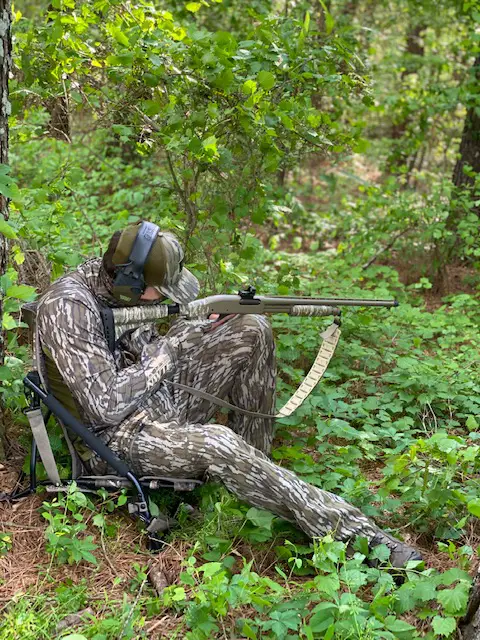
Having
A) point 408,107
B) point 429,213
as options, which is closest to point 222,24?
point 408,107

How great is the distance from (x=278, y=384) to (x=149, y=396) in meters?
1.36

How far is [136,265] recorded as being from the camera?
3.47 m

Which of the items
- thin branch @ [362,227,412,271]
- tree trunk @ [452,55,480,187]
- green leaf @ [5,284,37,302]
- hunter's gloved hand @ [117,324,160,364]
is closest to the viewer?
green leaf @ [5,284,37,302]

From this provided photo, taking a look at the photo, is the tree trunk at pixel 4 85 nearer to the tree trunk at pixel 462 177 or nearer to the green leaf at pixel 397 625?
the green leaf at pixel 397 625

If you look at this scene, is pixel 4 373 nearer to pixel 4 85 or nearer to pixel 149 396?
pixel 149 396

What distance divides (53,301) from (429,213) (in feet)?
18.2

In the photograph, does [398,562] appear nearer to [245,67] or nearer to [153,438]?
[153,438]

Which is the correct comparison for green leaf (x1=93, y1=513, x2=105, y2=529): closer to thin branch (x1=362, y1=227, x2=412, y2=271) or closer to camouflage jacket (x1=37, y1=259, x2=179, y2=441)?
camouflage jacket (x1=37, y1=259, x2=179, y2=441)

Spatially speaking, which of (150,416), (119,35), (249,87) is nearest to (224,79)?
(249,87)

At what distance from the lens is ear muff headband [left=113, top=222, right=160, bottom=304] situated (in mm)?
3467

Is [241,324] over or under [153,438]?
over

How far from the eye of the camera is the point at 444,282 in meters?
7.84

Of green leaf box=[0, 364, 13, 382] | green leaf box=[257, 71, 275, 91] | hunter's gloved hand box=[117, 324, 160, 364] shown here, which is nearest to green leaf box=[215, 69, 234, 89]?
green leaf box=[257, 71, 275, 91]

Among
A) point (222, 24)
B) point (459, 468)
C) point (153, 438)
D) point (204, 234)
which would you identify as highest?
point (222, 24)
